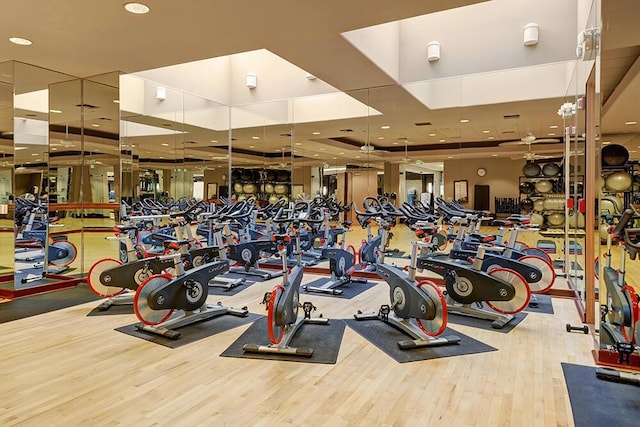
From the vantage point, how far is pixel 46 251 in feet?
19.1

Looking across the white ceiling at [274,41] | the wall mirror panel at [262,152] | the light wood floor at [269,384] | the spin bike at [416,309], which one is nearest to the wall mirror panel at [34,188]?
the white ceiling at [274,41]

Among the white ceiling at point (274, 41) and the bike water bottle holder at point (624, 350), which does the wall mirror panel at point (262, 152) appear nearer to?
the white ceiling at point (274, 41)

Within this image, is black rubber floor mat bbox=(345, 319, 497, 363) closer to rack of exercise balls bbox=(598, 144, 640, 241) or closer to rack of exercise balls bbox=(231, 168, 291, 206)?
rack of exercise balls bbox=(598, 144, 640, 241)

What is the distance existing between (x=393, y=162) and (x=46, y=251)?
5896 mm

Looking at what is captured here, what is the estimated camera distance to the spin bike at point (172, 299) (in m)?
3.74

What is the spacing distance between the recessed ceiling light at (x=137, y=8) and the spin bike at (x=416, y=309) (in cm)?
299

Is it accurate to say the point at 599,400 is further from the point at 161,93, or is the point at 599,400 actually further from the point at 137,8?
the point at 161,93

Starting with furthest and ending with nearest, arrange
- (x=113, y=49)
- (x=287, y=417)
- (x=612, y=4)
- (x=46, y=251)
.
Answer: (x=46, y=251)
(x=113, y=49)
(x=612, y=4)
(x=287, y=417)

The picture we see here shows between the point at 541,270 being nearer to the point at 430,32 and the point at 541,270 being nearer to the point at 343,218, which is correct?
the point at 430,32

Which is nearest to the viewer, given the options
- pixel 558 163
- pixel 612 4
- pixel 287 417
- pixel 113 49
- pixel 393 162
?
pixel 287 417

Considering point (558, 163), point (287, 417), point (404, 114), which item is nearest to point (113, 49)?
point (287, 417)

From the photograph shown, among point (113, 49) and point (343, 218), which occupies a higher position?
point (113, 49)

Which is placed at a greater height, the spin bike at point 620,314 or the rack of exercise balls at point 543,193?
the rack of exercise balls at point 543,193

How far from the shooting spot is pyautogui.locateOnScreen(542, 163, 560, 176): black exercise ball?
22.3 ft
